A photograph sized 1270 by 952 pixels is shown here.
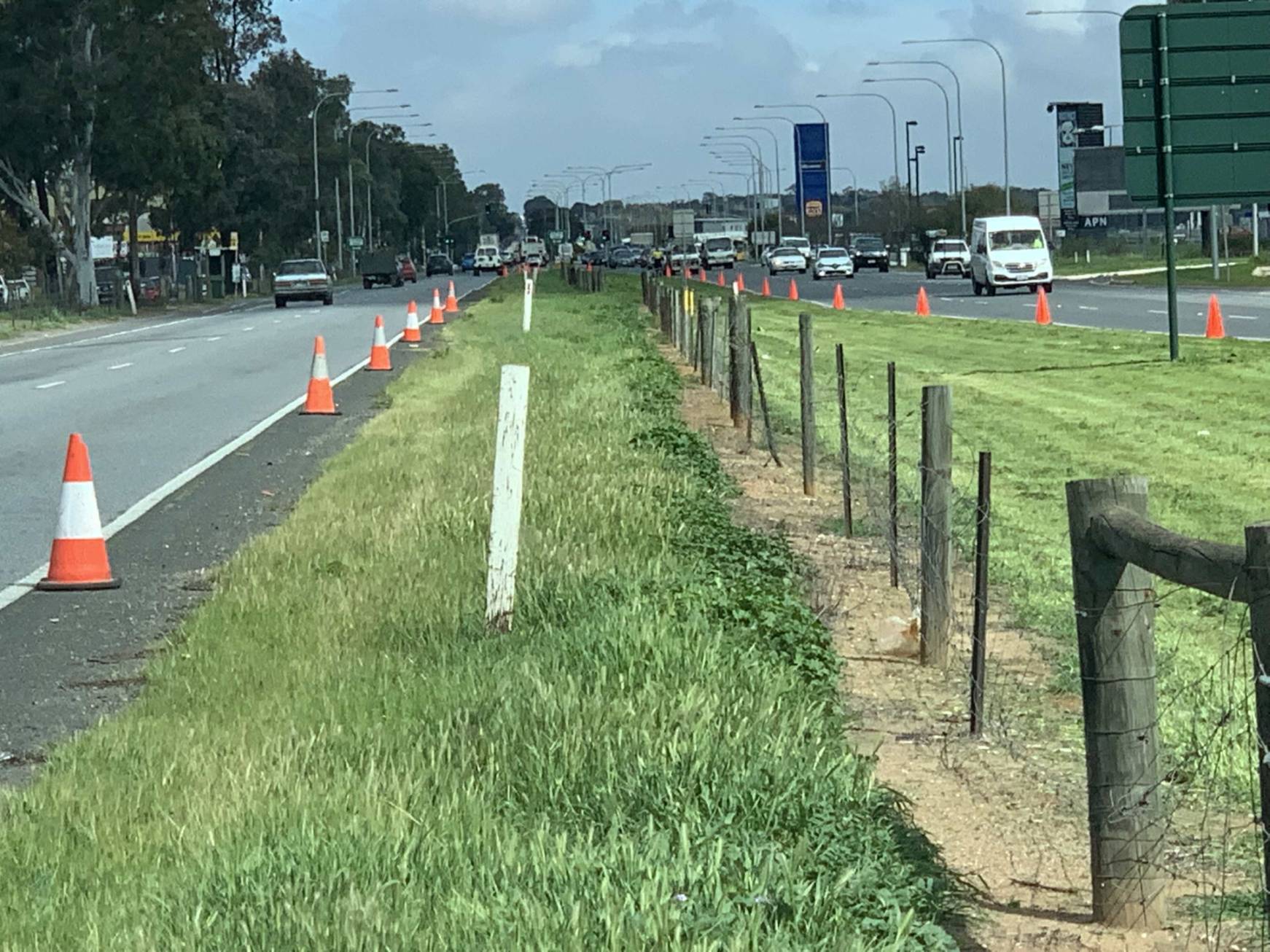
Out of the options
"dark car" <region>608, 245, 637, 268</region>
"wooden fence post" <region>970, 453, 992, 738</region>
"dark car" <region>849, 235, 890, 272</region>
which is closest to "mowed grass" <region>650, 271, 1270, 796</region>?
"wooden fence post" <region>970, 453, 992, 738</region>

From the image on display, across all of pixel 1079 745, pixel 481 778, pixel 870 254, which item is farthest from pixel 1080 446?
pixel 870 254

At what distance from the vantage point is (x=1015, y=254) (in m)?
55.8

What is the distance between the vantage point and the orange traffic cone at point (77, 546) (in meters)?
11.1

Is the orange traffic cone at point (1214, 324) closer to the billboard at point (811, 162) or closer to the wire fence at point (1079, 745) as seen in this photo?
the wire fence at point (1079, 745)

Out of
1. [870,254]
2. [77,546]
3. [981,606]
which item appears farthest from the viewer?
[870,254]

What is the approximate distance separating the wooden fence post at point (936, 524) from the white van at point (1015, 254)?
47.1 meters

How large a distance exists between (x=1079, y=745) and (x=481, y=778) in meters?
2.80

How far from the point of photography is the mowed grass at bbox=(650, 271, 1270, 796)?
874cm

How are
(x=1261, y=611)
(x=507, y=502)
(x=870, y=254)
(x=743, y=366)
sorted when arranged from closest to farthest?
1. (x=1261, y=611)
2. (x=507, y=502)
3. (x=743, y=366)
4. (x=870, y=254)

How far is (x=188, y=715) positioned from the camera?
7344mm

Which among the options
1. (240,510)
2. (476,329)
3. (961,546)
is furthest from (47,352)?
(961,546)

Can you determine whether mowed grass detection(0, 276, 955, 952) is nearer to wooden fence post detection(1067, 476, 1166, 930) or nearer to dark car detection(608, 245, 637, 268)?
wooden fence post detection(1067, 476, 1166, 930)

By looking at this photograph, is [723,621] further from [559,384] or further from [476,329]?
[476,329]

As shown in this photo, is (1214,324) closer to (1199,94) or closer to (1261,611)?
(1199,94)
